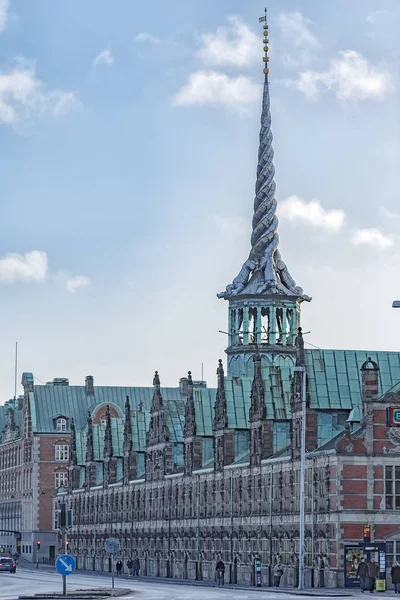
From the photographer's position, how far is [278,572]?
111 metres

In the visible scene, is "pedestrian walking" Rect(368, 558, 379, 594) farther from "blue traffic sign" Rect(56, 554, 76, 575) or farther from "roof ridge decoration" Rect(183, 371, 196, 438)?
"roof ridge decoration" Rect(183, 371, 196, 438)

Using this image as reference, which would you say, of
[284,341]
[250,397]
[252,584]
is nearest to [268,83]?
[284,341]

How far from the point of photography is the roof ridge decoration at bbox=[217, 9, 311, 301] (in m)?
181

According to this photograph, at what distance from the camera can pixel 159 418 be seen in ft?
498

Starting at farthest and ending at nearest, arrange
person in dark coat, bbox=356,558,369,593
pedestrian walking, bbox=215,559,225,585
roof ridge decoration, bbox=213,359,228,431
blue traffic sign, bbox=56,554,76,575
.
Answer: roof ridge decoration, bbox=213,359,228,431, pedestrian walking, bbox=215,559,225,585, person in dark coat, bbox=356,558,369,593, blue traffic sign, bbox=56,554,76,575

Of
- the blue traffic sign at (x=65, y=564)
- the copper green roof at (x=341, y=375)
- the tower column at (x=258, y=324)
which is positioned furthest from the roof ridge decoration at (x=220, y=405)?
the blue traffic sign at (x=65, y=564)


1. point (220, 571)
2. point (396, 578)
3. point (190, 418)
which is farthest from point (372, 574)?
point (190, 418)

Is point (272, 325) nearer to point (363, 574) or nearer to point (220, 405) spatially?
point (220, 405)

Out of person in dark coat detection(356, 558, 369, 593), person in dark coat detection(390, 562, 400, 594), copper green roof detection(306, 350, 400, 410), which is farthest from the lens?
copper green roof detection(306, 350, 400, 410)

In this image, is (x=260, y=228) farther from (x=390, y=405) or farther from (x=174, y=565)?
(x=390, y=405)

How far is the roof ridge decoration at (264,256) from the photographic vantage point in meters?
181

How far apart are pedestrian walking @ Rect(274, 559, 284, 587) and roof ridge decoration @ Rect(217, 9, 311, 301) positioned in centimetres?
7018

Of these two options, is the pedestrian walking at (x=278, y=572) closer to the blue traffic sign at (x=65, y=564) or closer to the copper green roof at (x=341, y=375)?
the copper green roof at (x=341, y=375)

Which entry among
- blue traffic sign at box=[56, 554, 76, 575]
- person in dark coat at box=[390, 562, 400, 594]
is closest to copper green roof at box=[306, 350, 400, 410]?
person in dark coat at box=[390, 562, 400, 594]
